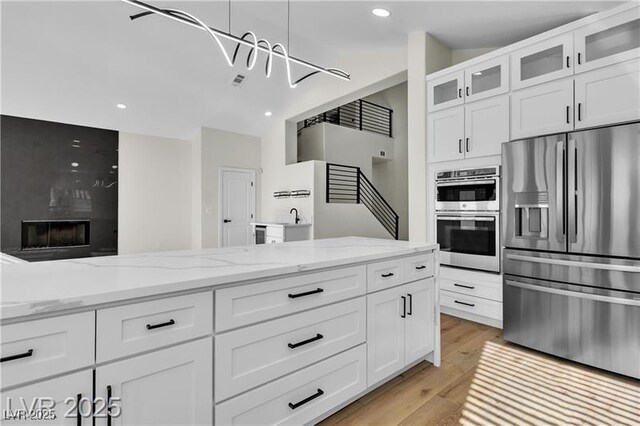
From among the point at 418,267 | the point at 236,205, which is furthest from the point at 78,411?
the point at 236,205

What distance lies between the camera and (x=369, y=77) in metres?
5.26

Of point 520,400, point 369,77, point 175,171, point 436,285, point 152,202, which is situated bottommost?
point 520,400

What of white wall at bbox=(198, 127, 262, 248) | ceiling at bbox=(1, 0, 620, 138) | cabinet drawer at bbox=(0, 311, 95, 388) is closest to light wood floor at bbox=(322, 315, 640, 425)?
cabinet drawer at bbox=(0, 311, 95, 388)

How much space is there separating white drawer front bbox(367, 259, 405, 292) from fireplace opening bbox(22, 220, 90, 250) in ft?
23.5

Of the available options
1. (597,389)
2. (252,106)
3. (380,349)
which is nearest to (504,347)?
(597,389)

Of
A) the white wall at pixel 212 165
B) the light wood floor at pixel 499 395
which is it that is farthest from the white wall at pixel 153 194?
the light wood floor at pixel 499 395

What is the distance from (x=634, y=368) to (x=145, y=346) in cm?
302

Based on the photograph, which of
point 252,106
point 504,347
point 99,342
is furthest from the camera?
point 252,106

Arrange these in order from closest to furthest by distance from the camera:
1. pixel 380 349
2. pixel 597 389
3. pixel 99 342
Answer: pixel 99 342
pixel 380 349
pixel 597 389

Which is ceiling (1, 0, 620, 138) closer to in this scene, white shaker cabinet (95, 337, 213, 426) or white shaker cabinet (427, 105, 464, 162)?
white shaker cabinet (427, 105, 464, 162)

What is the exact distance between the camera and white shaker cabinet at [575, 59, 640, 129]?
248 centimetres

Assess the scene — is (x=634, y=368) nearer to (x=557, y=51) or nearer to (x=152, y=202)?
(x=557, y=51)

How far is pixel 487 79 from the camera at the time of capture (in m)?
3.43

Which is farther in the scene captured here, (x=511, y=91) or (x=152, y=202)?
(x=152, y=202)
